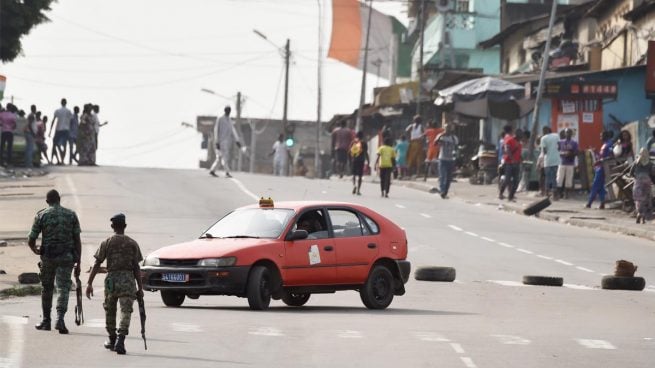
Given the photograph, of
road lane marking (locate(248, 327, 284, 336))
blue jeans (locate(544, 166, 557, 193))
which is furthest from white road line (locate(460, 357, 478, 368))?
blue jeans (locate(544, 166, 557, 193))

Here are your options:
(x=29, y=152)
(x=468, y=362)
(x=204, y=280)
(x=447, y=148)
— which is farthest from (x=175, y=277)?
(x=29, y=152)

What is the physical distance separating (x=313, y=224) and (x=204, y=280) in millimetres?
1986

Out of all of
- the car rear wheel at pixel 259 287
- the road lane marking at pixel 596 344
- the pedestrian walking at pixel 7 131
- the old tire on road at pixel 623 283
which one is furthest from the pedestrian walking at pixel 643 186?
the pedestrian walking at pixel 7 131

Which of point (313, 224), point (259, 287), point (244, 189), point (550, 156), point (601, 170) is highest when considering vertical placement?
point (550, 156)

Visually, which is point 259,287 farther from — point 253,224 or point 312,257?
point 253,224

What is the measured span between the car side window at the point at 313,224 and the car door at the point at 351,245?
0.47ft

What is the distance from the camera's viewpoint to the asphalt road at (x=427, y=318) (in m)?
14.5

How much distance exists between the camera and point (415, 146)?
6116 centimetres

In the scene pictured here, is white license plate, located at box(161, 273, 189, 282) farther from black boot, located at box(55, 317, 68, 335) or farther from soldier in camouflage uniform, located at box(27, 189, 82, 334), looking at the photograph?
black boot, located at box(55, 317, 68, 335)

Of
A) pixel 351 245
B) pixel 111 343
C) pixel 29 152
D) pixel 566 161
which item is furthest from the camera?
pixel 29 152

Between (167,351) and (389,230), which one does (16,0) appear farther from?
(167,351)

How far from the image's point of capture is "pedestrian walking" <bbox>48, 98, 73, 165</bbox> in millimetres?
53531

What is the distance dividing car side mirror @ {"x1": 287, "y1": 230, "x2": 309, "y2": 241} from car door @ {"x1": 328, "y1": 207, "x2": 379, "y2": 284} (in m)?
0.59

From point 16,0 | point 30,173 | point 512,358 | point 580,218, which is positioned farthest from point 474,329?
point 16,0
